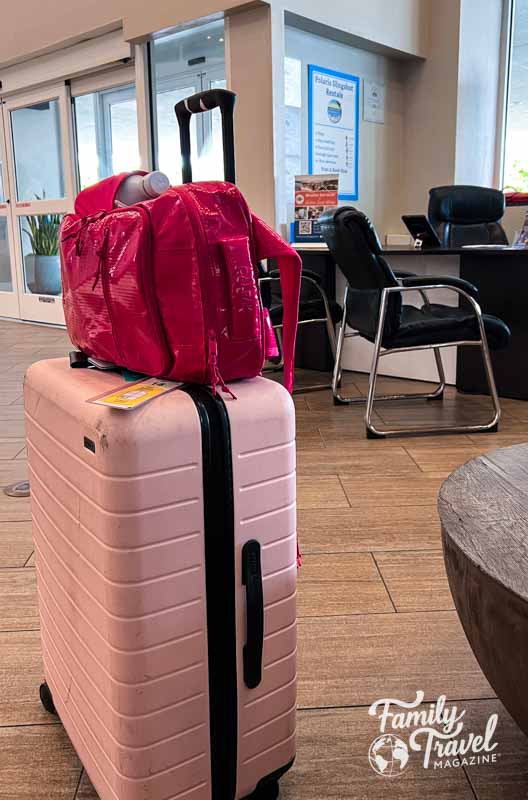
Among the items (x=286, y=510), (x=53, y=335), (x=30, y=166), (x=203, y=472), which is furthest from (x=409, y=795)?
(x=30, y=166)

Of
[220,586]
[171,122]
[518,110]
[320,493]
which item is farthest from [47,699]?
[171,122]

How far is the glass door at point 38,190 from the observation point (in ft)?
18.7

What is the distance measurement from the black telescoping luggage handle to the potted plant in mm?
5125

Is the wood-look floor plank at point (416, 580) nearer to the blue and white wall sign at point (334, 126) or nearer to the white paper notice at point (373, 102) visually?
the blue and white wall sign at point (334, 126)

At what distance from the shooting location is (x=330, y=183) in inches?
155

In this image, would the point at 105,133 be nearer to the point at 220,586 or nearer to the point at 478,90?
the point at 478,90

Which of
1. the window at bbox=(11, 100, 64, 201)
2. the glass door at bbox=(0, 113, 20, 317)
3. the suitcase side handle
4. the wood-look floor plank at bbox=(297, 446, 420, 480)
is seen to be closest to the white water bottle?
the suitcase side handle

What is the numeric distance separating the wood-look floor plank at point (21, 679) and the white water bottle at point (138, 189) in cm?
82

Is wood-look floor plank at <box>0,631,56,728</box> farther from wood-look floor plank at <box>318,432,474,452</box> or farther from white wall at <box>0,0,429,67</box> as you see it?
white wall at <box>0,0,429,67</box>

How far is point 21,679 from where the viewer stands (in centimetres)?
124

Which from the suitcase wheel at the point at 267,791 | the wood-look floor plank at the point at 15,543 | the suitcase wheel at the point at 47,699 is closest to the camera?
the suitcase wheel at the point at 267,791

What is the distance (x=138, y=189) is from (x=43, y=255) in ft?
18.2

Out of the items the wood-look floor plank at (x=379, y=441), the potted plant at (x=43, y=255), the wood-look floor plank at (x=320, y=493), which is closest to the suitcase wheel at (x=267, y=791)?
the wood-look floor plank at (x=320, y=493)

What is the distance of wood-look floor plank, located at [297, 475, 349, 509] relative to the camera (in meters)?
2.05
